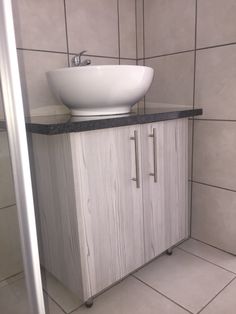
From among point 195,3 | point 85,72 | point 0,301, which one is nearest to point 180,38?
point 195,3

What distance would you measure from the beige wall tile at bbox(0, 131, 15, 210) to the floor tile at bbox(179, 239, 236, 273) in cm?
106

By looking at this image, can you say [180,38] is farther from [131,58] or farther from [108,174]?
[108,174]

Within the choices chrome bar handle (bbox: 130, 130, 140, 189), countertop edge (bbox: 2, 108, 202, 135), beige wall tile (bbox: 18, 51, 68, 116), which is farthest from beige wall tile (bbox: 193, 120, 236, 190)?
beige wall tile (bbox: 18, 51, 68, 116)

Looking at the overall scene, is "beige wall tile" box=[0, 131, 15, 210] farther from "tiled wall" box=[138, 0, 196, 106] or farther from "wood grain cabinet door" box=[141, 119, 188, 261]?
"tiled wall" box=[138, 0, 196, 106]

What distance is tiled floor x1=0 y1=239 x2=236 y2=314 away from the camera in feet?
3.47

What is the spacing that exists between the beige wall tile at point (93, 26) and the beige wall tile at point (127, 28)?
0.15 ft

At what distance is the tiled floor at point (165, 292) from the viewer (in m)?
1.06

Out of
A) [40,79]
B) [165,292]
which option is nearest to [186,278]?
[165,292]

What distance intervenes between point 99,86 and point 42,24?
49 centimetres

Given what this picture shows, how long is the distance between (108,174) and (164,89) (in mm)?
713

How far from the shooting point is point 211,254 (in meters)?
1.40

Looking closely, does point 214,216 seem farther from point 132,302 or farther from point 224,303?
point 132,302

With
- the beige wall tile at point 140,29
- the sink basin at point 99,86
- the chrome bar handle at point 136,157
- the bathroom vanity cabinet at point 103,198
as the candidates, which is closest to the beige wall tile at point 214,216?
the bathroom vanity cabinet at point 103,198

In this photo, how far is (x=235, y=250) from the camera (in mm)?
1373
